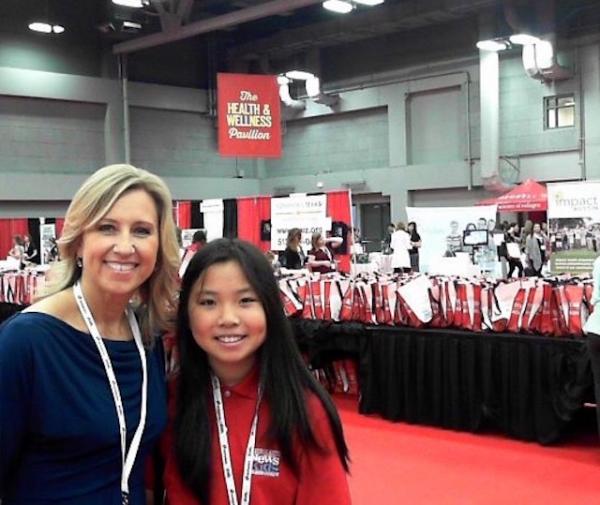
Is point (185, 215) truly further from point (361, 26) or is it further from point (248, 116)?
point (361, 26)

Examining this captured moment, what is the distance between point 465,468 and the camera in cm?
434

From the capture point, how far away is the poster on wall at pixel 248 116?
48.6 feet

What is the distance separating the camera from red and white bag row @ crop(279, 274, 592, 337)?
185 inches

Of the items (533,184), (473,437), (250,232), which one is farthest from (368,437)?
(533,184)

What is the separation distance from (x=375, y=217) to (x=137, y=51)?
7.29m

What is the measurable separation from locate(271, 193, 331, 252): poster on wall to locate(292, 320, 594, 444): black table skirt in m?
4.52

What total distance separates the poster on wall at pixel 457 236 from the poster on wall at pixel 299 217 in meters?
2.49

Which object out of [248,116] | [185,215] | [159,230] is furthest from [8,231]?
[159,230]

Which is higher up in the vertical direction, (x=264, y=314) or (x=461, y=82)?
(x=461, y=82)

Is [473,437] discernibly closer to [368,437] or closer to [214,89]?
[368,437]

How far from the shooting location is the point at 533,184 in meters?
14.6

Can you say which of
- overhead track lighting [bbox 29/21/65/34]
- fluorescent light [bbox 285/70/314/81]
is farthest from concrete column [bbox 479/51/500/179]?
overhead track lighting [bbox 29/21/65/34]

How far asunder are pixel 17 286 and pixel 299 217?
3665 millimetres

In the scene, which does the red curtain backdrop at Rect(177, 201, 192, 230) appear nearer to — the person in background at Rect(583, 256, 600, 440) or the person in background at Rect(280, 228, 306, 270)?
the person in background at Rect(280, 228, 306, 270)
